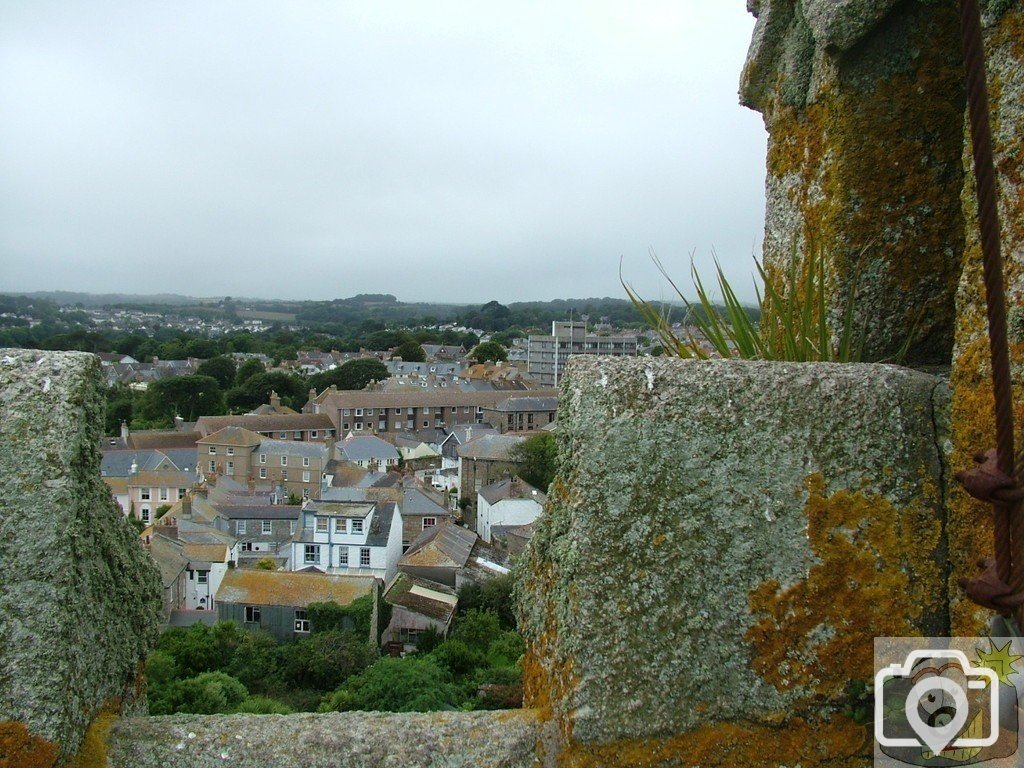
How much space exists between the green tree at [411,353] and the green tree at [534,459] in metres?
66.8

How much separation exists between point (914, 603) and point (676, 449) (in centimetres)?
68

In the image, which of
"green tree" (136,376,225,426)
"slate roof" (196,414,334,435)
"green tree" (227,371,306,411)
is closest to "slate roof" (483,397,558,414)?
"slate roof" (196,414,334,435)

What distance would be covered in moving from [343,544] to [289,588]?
642cm

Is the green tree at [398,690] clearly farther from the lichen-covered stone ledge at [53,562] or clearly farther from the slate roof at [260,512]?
the slate roof at [260,512]

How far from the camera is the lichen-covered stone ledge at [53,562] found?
1839mm

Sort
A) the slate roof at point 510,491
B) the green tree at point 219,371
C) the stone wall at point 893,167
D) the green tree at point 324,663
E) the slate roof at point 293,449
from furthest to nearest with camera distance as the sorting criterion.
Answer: the green tree at point 219,371 → the slate roof at point 293,449 → the slate roof at point 510,491 → the green tree at point 324,663 → the stone wall at point 893,167

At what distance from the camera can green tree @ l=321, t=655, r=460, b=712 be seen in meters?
18.3

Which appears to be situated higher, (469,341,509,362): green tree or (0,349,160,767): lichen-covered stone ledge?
(0,349,160,767): lichen-covered stone ledge

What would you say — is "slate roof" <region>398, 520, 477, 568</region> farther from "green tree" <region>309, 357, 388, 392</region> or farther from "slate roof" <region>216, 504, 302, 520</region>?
"green tree" <region>309, 357, 388, 392</region>

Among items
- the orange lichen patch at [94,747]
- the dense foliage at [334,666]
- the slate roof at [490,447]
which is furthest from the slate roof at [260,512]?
the orange lichen patch at [94,747]

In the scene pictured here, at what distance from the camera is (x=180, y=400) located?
78000mm

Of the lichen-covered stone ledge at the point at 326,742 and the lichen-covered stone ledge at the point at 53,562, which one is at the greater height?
the lichen-covered stone ledge at the point at 53,562

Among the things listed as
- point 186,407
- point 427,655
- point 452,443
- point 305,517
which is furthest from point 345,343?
point 427,655

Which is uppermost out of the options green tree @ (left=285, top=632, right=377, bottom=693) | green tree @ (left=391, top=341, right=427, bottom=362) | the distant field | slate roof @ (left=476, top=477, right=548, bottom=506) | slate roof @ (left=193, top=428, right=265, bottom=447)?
the distant field
